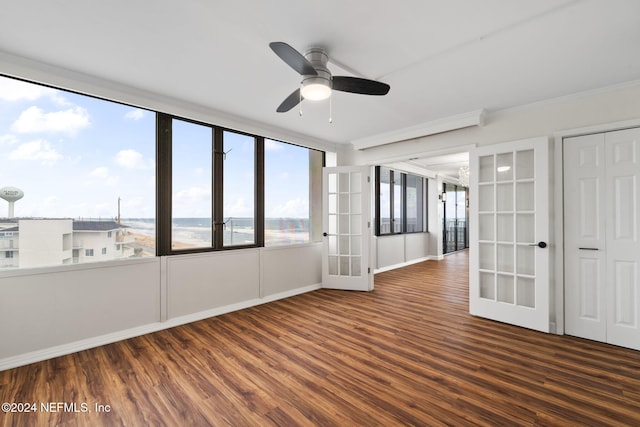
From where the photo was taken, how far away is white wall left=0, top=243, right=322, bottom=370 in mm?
2508

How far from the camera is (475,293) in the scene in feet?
12.0

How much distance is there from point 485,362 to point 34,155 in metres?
4.47

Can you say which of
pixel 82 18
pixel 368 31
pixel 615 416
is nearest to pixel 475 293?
pixel 615 416

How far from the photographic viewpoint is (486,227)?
3.62 metres

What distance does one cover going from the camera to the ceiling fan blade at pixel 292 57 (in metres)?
1.73

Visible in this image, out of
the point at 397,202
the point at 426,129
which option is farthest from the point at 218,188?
the point at 397,202

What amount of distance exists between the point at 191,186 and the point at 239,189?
0.67 metres

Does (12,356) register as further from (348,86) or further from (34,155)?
(348,86)

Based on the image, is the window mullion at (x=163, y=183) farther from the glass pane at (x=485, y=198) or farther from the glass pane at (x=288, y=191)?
the glass pane at (x=485, y=198)

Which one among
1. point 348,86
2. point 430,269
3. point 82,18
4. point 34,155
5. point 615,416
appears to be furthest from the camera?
point 430,269

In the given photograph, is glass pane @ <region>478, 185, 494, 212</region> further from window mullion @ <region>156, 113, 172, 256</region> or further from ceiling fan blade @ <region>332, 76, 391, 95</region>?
window mullion @ <region>156, 113, 172, 256</region>

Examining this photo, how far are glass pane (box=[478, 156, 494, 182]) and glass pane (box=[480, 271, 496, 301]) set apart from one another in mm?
1177

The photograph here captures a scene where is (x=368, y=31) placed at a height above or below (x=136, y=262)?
above

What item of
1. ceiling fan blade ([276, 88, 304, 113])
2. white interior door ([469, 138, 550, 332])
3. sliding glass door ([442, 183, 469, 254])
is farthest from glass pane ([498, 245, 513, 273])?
sliding glass door ([442, 183, 469, 254])
